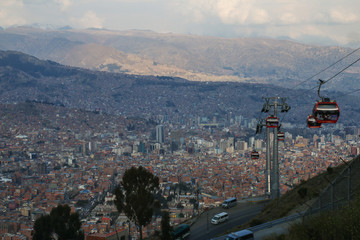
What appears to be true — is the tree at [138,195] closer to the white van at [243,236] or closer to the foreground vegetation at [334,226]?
the white van at [243,236]

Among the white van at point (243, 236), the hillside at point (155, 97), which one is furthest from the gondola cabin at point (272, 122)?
the hillside at point (155, 97)

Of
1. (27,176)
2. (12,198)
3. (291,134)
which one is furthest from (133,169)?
(291,134)

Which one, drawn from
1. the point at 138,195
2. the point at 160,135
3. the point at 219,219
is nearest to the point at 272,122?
the point at 219,219

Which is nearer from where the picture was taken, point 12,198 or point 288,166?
point 12,198

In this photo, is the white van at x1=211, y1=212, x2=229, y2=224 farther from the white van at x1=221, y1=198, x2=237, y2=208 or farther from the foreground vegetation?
the foreground vegetation

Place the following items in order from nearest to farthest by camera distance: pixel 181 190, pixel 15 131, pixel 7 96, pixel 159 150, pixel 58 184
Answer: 1. pixel 181 190
2. pixel 58 184
3. pixel 159 150
4. pixel 15 131
5. pixel 7 96

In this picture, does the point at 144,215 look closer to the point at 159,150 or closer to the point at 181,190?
the point at 181,190

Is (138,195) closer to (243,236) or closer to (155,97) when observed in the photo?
(243,236)
